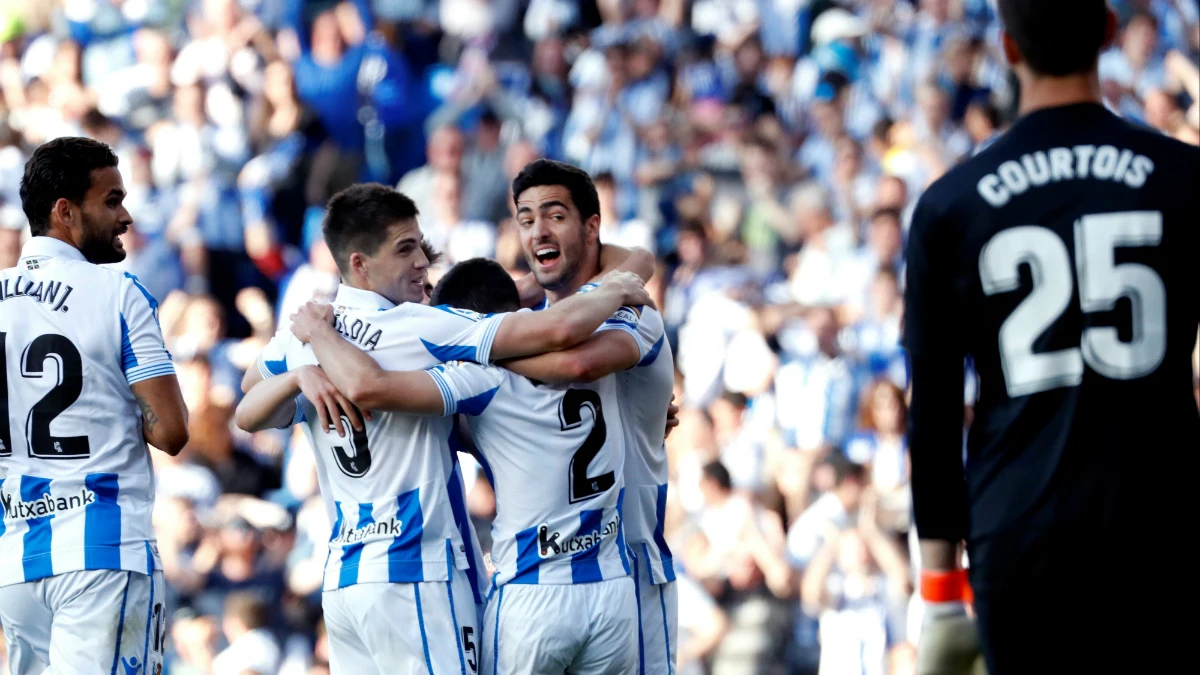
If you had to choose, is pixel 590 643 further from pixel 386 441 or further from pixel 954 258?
pixel 954 258

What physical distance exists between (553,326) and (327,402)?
80 cm

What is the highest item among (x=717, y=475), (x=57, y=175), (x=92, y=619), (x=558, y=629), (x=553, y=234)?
(x=57, y=175)

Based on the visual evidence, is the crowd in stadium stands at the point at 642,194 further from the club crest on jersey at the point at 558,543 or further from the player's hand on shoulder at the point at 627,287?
the club crest on jersey at the point at 558,543

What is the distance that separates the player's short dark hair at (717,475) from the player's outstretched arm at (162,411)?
17.2 feet

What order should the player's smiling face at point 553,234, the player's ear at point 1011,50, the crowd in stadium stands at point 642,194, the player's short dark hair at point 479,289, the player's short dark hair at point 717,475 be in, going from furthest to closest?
the player's short dark hair at point 717,475 → the crowd in stadium stands at point 642,194 → the player's smiling face at point 553,234 → the player's short dark hair at point 479,289 → the player's ear at point 1011,50

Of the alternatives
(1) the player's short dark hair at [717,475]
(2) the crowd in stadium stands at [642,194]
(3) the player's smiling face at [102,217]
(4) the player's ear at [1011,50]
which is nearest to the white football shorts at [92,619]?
(3) the player's smiling face at [102,217]

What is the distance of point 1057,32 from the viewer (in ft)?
10.1

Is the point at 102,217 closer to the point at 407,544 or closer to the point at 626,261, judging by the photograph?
the point at 407,544

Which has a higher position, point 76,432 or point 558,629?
point 76,432

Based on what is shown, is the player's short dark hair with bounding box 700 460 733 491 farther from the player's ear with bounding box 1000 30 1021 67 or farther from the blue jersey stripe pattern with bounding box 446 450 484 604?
the player's ear with bounding box 1000 30 1021 67

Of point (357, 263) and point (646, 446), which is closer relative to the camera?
point (357, 263)

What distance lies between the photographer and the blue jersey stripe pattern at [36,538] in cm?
526

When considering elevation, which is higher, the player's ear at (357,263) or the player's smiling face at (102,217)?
the player's smiling face at (102,217)

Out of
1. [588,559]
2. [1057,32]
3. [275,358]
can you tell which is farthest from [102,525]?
[1057,32]
